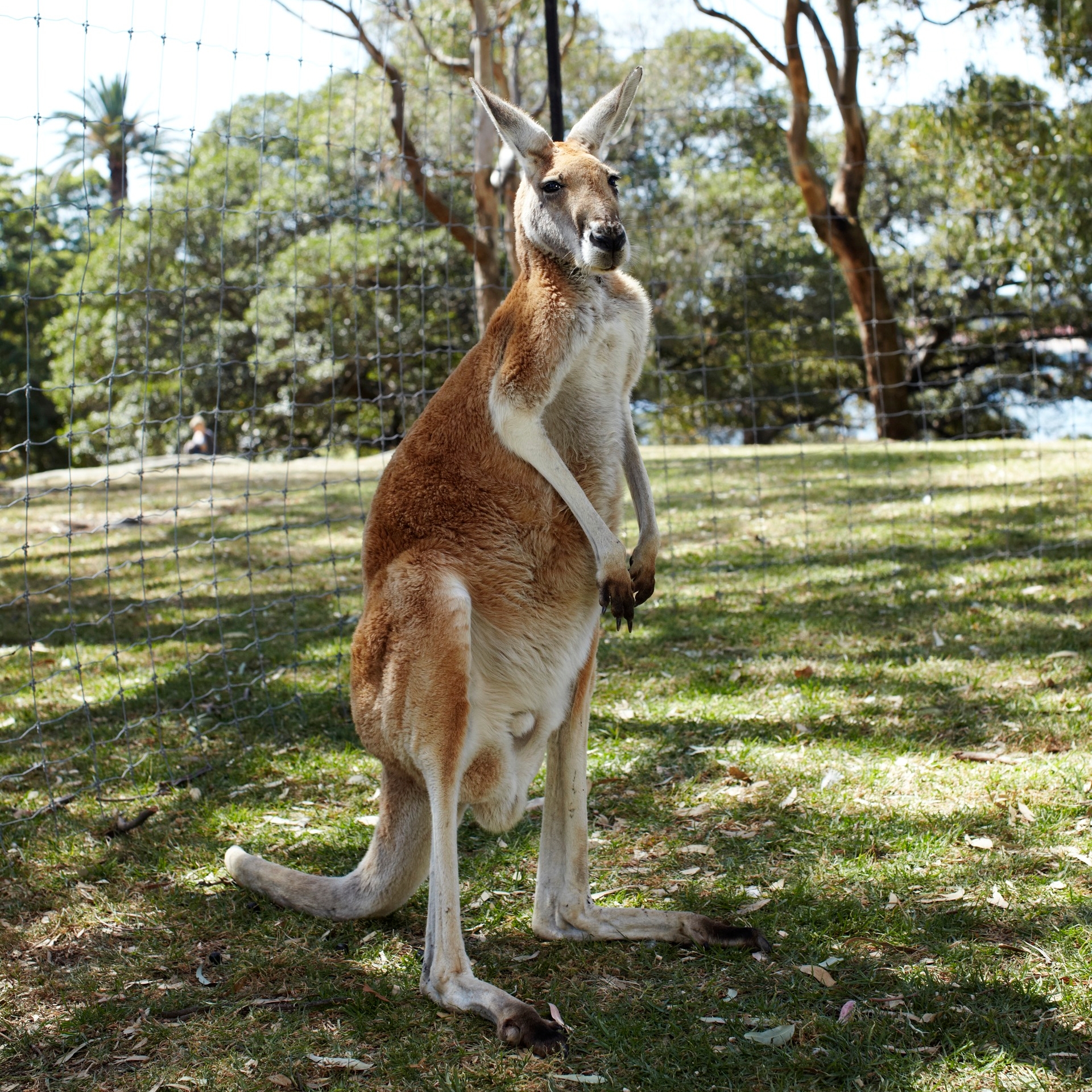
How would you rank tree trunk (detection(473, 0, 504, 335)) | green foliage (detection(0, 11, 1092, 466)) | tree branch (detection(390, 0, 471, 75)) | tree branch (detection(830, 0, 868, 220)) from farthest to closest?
green foliage (detection(0, 11, 1092, 466)), tree branch (detection(830, 0, 868, 220)), tree trunk (detection(473, 0, 504, 335)), tree branch (detection(390, 0, 471, 75))

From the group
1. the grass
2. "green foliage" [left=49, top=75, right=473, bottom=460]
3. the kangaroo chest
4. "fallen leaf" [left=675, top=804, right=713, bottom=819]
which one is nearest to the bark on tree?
the grass

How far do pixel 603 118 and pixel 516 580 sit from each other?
140 cm

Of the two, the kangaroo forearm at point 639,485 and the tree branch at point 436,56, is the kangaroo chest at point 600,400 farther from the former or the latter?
the tree branch at point 436,56

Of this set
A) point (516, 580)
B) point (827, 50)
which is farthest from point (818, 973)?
point (827, 50)

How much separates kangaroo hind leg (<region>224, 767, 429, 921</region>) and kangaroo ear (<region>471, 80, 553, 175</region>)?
1741 mm

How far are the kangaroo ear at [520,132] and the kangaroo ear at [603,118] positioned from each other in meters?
0.16

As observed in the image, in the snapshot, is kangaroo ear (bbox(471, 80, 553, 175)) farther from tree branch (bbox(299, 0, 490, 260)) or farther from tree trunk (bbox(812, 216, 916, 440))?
tree trunk (bbox(812, 216, 916, 440))

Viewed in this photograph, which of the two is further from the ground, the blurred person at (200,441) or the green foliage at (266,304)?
the green foliage at (266,304)

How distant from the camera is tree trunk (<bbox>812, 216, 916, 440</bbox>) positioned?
1226 centimetres

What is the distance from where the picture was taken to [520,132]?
9.55 feet

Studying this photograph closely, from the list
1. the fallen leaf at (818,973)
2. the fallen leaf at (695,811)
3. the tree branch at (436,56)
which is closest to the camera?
the fallen leaf at (818,973)

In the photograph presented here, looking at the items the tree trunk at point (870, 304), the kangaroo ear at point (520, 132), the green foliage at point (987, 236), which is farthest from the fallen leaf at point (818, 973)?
the tree trunk at point (870, 304)

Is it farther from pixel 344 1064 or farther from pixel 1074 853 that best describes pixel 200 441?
pixel 1074 853

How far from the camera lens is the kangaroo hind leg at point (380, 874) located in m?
2.94
